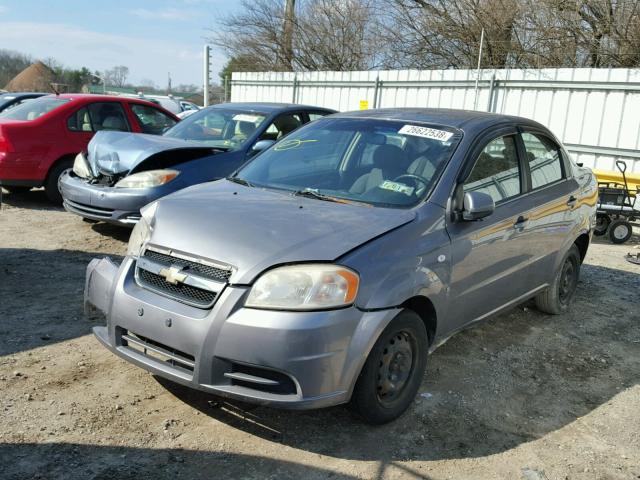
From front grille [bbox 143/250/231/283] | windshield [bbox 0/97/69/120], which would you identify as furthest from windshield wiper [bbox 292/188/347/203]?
windshield [bbox 0/97/69/120]

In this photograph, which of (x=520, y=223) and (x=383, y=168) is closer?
(x=383, y=168)

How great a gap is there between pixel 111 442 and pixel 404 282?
1.67m

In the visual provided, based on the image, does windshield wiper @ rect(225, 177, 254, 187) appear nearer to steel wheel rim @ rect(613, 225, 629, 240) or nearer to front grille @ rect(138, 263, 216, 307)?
front grille @ rect(138, 263, 216, 307)

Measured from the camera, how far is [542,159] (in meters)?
4.77

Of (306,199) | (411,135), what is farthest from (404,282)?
(411,135)

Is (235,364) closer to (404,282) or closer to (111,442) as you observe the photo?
(111,442)

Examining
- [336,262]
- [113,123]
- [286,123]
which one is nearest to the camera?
[336,262]

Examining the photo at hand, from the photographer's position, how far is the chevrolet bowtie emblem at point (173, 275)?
2.98 meters

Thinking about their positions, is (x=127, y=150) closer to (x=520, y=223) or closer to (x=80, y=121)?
(x=80, y=121)

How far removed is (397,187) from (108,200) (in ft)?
12.0

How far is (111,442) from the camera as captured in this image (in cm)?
297

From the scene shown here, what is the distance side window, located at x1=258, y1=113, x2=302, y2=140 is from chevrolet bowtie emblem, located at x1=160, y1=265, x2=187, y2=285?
13.8 feet

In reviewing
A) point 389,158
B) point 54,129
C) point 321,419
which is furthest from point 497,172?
point 54,129

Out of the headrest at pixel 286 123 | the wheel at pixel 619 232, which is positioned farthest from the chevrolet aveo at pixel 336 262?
the wheel at pixel 619 232
